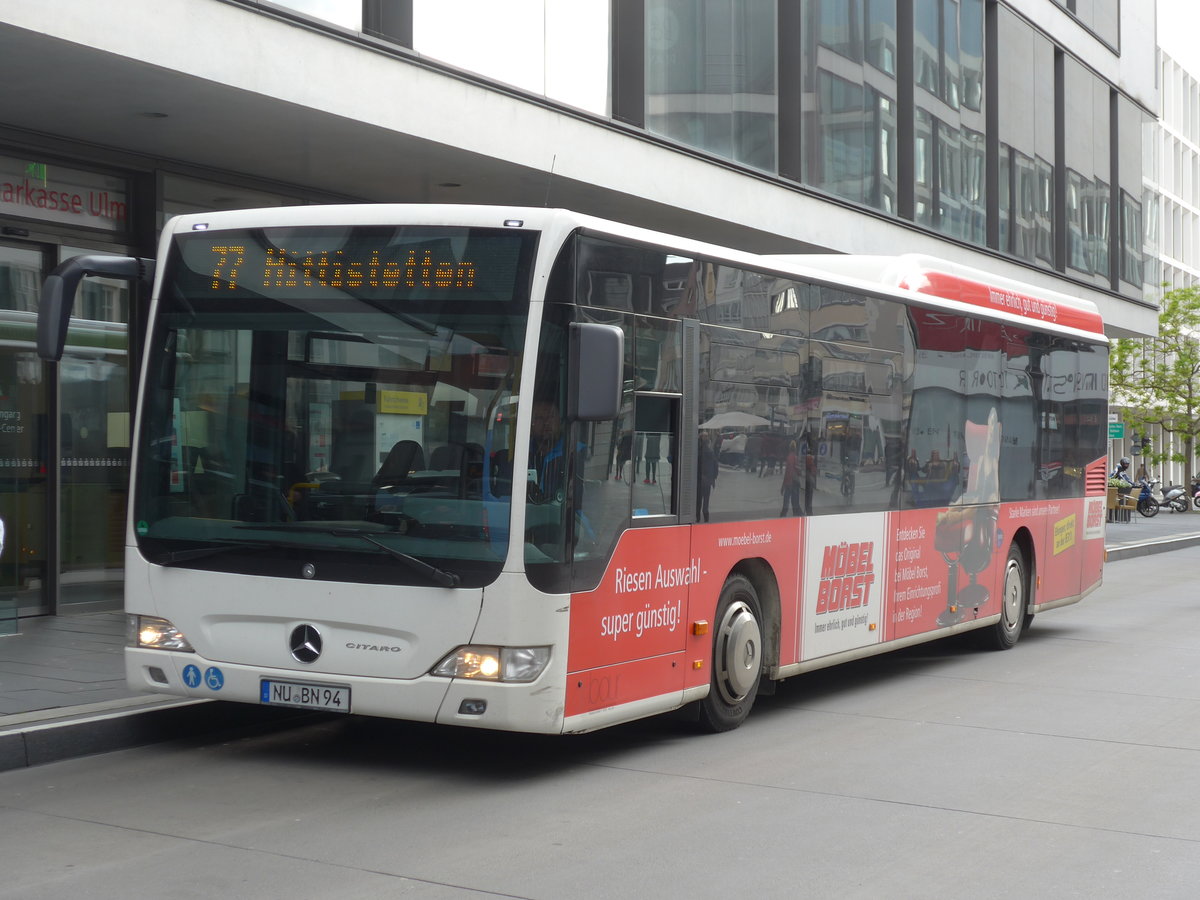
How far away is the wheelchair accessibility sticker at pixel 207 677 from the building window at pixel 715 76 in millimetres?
11191

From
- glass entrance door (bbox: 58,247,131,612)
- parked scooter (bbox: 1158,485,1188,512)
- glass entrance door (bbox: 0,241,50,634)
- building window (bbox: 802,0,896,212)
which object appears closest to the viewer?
glass entrance door (bbox: 0,241,50,634)

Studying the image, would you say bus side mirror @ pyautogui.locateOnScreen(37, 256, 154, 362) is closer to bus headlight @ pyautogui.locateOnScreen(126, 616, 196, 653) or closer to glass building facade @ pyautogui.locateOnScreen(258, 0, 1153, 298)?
bus headlight @ pyautogui.locateOnScreen(126, 616, 196, 653)

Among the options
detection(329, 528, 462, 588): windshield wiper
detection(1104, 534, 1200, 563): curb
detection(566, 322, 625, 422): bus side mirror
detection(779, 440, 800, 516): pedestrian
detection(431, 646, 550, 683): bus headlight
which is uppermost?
detection(566, 322, 625, 422): bus side mirror

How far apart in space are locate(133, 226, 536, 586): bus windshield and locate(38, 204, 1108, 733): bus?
12mm

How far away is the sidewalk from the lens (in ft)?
25.0

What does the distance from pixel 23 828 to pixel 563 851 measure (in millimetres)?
2299

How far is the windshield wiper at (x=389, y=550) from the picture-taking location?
710cm

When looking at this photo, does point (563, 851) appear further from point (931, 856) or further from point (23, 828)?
point (23, 828)

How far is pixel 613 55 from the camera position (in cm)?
1708

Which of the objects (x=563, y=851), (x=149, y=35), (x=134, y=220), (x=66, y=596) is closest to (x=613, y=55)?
(x=134, y=220)

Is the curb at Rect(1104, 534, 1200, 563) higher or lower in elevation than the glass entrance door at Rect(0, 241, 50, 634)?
lower

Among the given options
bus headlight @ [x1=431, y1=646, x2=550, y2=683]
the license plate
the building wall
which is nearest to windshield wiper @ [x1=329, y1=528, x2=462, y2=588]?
bus headlight @ [x1=431, y1=646, x2=550, y2=683]

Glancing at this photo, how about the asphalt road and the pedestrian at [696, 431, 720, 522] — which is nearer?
the asphalt road

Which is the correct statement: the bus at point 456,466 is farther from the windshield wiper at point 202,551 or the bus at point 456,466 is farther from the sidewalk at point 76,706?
the sidewalk at point 76,706
